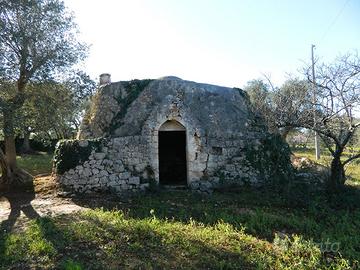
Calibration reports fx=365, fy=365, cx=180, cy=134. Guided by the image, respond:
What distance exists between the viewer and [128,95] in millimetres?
12430

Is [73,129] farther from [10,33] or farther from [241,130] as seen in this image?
[241,130]

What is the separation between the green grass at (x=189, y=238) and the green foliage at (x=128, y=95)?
2.97m

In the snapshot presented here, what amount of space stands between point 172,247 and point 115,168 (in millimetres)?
4912

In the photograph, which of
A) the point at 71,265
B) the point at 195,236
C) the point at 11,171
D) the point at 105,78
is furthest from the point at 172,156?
the point at 71,265

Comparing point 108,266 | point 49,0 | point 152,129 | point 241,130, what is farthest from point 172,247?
point 49,0

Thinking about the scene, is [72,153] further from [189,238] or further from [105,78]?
[189,238]

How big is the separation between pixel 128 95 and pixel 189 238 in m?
6.34

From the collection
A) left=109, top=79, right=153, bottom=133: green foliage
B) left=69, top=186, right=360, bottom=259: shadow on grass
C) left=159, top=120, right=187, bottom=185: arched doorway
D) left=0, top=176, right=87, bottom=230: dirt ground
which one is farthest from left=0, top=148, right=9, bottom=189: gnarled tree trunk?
left=159, top=120, right=187, bottom=185: arched doorway

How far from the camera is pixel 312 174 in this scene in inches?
479

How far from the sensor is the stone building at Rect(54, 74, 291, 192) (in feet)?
37.3

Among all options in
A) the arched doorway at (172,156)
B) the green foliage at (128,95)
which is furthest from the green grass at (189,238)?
the arched doorway at (172,156)

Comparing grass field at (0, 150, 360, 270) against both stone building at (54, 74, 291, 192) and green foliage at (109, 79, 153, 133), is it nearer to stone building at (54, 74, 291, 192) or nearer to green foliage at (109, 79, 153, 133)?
stone building at (54, 74, 291, 192)

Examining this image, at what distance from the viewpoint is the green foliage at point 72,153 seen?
11258mm

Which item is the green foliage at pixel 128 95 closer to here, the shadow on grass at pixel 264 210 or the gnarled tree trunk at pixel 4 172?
the shadow on grass at pixel 264 210
